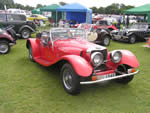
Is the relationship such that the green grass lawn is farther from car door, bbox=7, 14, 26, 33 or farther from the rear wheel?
car door, bbox=7, 14, 26, 33

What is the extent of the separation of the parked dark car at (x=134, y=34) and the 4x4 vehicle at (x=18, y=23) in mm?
6589

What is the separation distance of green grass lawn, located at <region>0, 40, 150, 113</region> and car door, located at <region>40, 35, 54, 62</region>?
0.52 m

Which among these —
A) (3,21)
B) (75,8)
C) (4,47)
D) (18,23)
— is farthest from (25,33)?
(75,8)

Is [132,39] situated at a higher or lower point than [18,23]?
lower

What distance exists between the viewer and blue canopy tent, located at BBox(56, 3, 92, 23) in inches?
628

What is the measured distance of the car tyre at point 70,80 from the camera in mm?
3195

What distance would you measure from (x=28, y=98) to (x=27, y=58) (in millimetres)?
3350

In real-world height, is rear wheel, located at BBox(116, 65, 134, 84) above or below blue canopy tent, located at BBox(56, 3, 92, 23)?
below

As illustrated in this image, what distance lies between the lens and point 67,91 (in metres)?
3.52

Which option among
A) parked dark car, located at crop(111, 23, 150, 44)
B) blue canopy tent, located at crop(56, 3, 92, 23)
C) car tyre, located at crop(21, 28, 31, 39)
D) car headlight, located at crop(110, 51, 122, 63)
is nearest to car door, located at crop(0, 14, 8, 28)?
car tyre, located at crop(21, 28, 31, 39)

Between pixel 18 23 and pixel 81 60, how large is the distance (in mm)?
9184

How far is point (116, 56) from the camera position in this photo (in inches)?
148

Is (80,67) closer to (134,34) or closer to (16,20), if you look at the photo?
(134,34)

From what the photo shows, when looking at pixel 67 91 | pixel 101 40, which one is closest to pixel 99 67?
pixel 67 91
